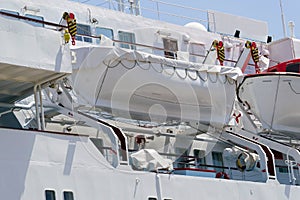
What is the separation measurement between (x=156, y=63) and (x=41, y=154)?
16.0 feet

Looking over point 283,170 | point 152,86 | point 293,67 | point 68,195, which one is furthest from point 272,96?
point 68,195

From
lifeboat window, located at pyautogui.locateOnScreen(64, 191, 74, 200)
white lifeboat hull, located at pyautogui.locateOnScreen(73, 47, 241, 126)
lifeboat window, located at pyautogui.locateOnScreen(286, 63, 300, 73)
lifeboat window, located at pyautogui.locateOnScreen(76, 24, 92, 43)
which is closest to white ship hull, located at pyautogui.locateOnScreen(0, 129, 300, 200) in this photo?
lifeboat window, located at pyautogui.locateOnScreen(64, 191, 74, 200)

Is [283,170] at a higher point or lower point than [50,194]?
higher

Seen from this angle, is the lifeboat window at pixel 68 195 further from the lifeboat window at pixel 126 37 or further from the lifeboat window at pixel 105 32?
the lifeboat window at pixel 126 37

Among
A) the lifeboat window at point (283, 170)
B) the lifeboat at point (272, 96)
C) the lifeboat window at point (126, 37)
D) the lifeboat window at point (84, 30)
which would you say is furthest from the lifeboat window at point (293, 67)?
the lifeboat window at point (84, 30)

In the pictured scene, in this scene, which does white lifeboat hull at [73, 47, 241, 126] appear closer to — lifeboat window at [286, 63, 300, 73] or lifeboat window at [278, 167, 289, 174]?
lifeboat window at [278, 167, 289, 174]

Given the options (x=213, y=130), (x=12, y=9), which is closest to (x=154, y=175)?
(x=213, y=130)

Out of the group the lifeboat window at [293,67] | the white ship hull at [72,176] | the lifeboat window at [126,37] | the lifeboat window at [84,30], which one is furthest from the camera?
the lifeboat window at [293,67]

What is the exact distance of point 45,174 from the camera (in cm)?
1262

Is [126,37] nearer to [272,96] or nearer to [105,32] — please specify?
[105,32]

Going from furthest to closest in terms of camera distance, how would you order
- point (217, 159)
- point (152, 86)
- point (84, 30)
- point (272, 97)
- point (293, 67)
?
1. point (293, 67)
2. point (272, 97)
3. point (217, 159)
4. point (84, 30)
5. point (152, 86)

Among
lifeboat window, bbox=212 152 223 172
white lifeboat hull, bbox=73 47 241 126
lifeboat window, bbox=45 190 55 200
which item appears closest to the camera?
lifeboat window, bbox=45 190 55 200

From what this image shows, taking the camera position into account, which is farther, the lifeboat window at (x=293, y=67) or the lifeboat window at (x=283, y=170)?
the lifeboat window at (x=293, y=67)

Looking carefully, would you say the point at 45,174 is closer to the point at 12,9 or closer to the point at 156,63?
the point at 156,63
